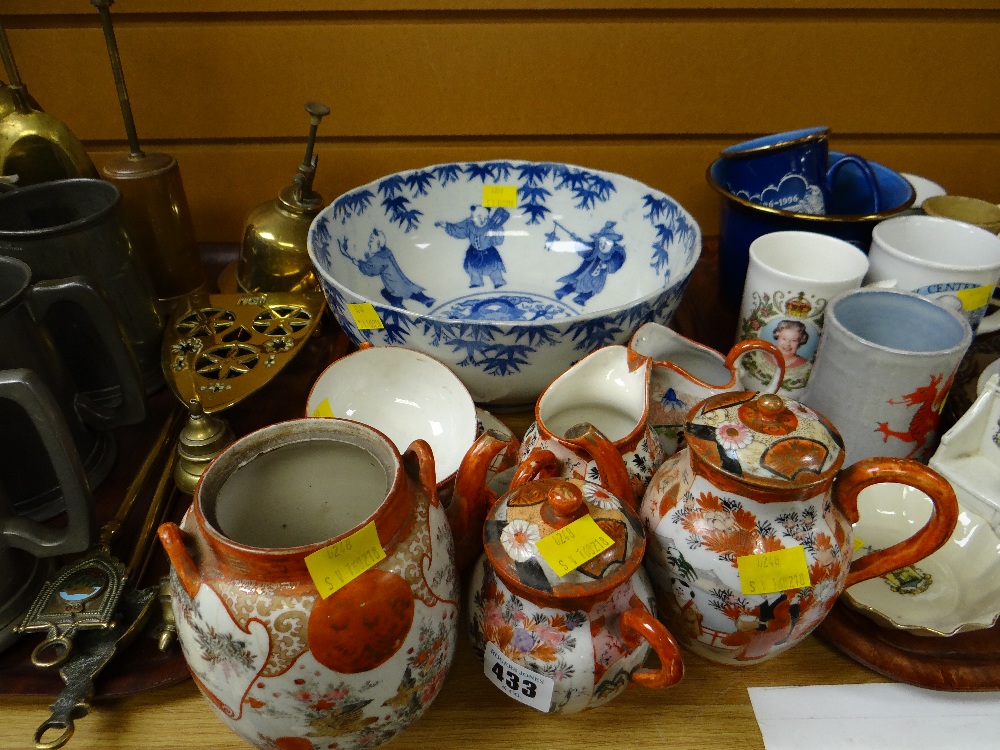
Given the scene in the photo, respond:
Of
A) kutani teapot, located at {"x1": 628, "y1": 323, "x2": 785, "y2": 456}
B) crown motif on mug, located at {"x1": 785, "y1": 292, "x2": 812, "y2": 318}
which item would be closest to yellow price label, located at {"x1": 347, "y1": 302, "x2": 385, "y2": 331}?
kutani teapot, located at {"x1": 628, "y1": 323, "x2": 785, "y2": 456}

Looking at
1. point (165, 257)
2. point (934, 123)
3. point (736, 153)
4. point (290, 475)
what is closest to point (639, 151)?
point (736, 153)

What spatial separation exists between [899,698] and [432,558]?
0.51 m

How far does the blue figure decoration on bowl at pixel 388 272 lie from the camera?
106 centimetres

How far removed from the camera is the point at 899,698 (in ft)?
2.26

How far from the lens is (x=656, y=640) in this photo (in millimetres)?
534

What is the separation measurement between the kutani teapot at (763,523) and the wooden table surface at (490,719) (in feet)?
0.24

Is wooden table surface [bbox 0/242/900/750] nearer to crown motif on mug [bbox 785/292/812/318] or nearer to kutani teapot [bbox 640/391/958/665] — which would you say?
kutani teapot [bbox 640/391/958/665]

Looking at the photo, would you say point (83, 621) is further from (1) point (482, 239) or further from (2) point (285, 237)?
(1) point (482, 239)

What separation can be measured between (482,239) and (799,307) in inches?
20.0

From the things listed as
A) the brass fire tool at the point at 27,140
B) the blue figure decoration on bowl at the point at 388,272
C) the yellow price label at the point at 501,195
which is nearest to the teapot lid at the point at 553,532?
the blue figure decoration on bowl at the point at 388,272

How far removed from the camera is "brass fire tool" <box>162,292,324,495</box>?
0.80 metres

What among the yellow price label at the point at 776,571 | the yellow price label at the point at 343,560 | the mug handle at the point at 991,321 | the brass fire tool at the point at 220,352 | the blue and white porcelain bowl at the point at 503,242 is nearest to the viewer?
the yellow price label at the point at 343,560

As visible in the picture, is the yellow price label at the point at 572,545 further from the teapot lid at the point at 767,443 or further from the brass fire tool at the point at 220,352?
the brass fire tool at the point at 220,352

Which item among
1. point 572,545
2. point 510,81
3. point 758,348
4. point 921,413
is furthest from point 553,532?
point 510,81
